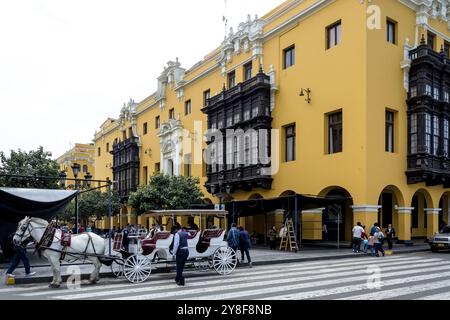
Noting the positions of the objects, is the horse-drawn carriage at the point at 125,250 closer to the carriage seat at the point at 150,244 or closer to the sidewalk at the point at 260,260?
the carriage seat at the point at 150,244

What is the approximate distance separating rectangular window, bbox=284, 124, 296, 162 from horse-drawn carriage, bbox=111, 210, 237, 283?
14753 millimetres

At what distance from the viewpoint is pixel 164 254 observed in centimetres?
1439

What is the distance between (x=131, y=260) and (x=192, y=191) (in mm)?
19579

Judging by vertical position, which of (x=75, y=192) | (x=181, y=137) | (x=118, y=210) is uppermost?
(x=181, y=137)

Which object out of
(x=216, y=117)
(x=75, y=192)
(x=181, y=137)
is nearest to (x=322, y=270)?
(x=75, y=192)

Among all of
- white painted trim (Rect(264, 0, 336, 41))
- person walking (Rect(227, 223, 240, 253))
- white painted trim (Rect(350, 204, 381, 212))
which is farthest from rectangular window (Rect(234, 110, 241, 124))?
person walking (Rect(227, 223, 240, 253))

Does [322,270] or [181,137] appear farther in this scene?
[181,137]

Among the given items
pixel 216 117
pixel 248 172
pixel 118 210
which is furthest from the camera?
pixel 118 210

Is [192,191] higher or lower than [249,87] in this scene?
lower

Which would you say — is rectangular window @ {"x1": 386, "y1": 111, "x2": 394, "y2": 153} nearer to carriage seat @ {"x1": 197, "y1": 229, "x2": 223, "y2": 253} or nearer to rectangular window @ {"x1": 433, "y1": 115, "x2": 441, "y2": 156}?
rectangular window @ {"x1": 433, "y1": 115, "x2": 441, "y2": 156}

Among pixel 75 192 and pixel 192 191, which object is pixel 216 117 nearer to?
pixel 192 191

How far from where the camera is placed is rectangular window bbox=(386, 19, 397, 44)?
26.0 metres

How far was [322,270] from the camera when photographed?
15.7 meters

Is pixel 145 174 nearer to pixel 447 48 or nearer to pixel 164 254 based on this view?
pixel 447 48
